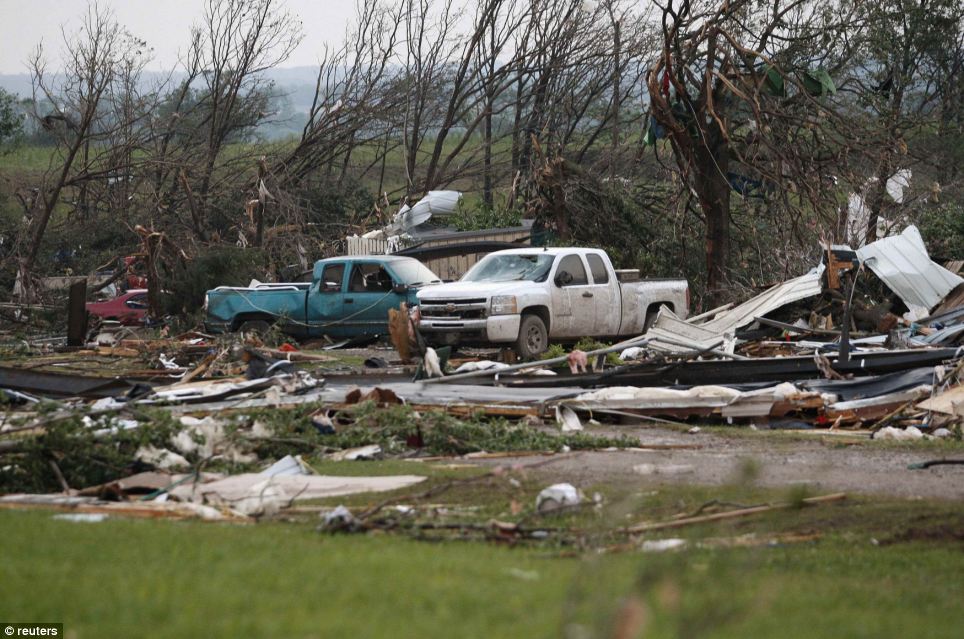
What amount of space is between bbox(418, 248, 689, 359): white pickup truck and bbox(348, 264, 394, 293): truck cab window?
2.60 metres

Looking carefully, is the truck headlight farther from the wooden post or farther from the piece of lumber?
the piece of lumber

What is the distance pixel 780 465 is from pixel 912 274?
12.7 m

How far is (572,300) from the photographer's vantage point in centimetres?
2072

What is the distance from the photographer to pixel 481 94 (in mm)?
48469

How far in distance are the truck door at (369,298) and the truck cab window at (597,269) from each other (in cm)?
368

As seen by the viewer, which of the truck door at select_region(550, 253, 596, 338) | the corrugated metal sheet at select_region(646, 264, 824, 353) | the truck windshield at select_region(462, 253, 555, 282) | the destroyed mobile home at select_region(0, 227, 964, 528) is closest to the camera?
the destroyed mobile home at select_region(0, 227, 964, 528)

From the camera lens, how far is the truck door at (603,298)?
21219 millimetres

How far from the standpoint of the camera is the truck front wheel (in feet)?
64.3

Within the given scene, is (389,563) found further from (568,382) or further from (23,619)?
(568,382)

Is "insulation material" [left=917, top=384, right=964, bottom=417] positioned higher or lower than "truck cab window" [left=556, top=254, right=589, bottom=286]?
lower

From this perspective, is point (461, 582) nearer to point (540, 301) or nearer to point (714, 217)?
point (540, 301)

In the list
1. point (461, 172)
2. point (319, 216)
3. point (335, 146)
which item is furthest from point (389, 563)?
point (461, 172)

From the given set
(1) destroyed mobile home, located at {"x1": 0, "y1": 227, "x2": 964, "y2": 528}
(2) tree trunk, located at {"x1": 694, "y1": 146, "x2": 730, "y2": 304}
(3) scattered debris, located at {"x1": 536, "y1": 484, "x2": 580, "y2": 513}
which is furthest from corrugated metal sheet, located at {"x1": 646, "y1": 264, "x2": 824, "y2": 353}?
(3) scattered debris, located at {"x1": 536, "y1": 484, "x2": 580, "y2": 513}

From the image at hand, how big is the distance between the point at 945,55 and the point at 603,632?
148 feet
